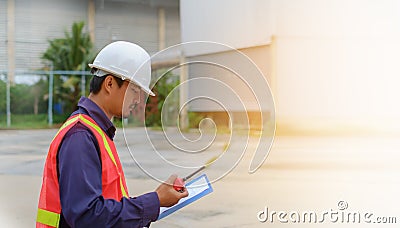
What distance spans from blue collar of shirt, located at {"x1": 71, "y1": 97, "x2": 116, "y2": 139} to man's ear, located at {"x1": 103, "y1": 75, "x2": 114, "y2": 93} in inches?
1.4

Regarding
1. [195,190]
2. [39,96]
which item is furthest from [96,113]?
[39,96]

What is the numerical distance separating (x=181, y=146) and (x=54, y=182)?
19.3 inches

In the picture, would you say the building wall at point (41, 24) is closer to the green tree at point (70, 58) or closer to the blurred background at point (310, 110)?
the green tree at point (70, 58)

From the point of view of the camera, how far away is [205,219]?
354 centimetres

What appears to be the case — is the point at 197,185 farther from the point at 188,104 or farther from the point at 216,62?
the point at 188,104

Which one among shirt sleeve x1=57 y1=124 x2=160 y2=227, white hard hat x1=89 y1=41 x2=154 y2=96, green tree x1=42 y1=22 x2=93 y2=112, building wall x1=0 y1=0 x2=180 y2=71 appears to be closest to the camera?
shirt sleeve x1=57 y1=124 x2=160 y2=227

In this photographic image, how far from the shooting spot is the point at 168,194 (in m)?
1.09

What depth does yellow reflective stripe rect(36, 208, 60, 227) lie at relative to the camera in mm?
1062

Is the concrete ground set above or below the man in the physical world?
below

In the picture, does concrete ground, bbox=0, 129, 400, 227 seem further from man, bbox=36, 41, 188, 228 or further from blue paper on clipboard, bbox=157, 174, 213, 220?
man, bbox=36, 41, 188, 228

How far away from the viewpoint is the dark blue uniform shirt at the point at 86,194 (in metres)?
0.98

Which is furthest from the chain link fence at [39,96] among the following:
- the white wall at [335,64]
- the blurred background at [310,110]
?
the white wall at [335,64]

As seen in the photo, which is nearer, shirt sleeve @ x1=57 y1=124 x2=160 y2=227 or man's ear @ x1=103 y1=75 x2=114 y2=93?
shirt sleeve @ x1=57 y1=124 x2=160 y2=227

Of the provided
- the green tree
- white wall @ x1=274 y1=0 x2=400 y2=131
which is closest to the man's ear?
white wall @ x1=274 y1=0 x2=400 y2=131
